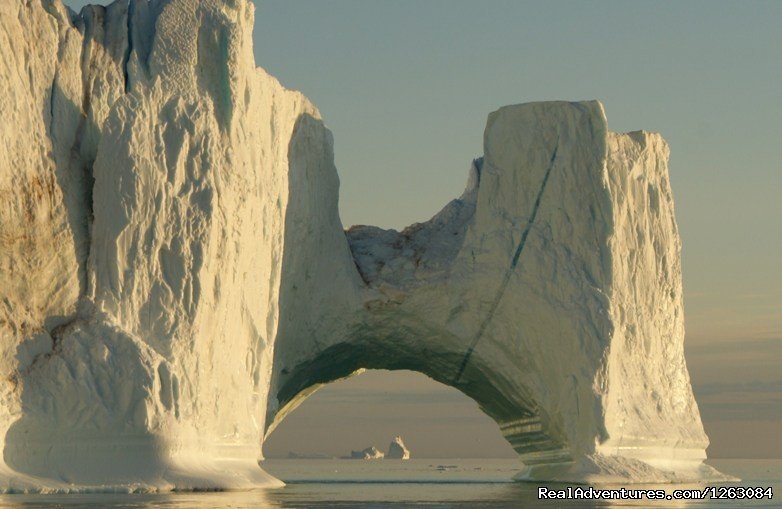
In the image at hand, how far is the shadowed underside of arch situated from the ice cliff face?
0.05 metres

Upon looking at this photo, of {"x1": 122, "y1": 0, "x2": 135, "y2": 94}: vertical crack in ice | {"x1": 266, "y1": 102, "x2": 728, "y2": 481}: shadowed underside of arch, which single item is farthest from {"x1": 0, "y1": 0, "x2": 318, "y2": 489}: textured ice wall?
{"x1": 266, "y1": 102, "x2": 728, "y2": 481}: shadowed underside of arch

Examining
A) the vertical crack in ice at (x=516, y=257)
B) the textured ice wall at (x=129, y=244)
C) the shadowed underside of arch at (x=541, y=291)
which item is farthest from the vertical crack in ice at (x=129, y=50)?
the vertical crack in ice at (x=516, y=257)

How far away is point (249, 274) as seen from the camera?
2723 centimetres

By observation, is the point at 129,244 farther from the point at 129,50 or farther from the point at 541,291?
the point at 541,291

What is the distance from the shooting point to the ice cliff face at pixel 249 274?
22953 millimetres

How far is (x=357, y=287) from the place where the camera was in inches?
1276

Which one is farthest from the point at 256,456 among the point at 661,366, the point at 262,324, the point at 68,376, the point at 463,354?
the point at 661,366

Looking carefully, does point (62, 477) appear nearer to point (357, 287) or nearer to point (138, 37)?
point (138, 37)

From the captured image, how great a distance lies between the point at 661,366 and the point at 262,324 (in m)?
9.94

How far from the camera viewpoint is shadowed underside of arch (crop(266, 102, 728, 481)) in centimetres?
3089

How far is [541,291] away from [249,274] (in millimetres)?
7278

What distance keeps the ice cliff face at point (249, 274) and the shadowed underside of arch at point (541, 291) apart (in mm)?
52

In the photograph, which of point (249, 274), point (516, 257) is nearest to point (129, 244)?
point (249, 274)

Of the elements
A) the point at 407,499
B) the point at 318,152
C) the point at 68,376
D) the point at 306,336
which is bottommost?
the point at 407,499
